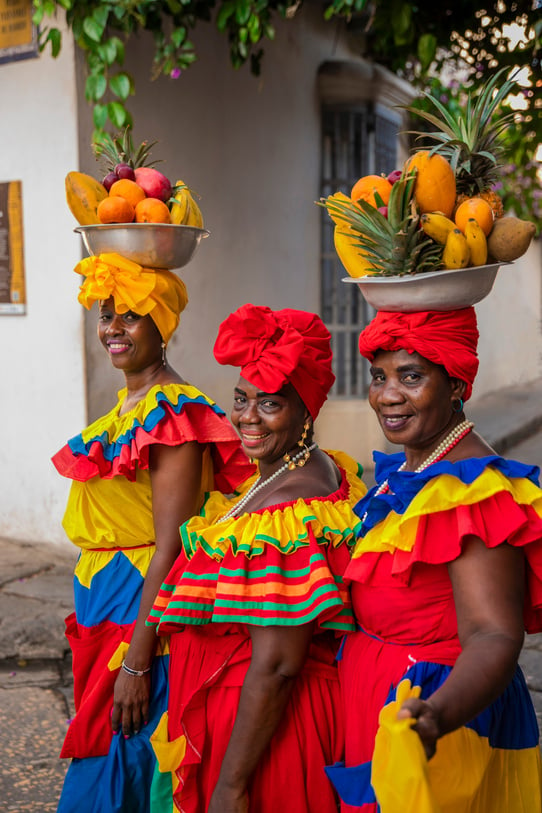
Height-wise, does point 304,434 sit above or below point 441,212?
below

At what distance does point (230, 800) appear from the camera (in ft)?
6.48

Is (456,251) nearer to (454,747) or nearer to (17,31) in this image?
(454,747)

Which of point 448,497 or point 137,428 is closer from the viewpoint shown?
point 448,497

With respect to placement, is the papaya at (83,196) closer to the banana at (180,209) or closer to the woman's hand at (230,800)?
the banana at (180,209)

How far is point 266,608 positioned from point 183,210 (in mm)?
1329

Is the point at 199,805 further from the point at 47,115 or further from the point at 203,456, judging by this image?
the point at 47,115

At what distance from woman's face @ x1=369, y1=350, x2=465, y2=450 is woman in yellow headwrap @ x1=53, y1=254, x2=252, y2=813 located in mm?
802

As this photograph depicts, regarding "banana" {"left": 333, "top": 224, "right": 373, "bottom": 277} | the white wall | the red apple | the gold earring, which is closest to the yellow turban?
the red apple

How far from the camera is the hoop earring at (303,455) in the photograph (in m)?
2.21

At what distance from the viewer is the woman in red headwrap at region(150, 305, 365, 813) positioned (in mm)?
1941

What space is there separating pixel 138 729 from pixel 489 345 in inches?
413

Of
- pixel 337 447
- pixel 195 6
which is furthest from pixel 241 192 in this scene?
pixel 337 447

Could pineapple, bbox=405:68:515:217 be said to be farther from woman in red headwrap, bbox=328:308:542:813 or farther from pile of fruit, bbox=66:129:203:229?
pile of fruit, bbox=66:129:203:229

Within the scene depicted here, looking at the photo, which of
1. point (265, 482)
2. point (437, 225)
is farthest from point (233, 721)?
point (437, 225)
